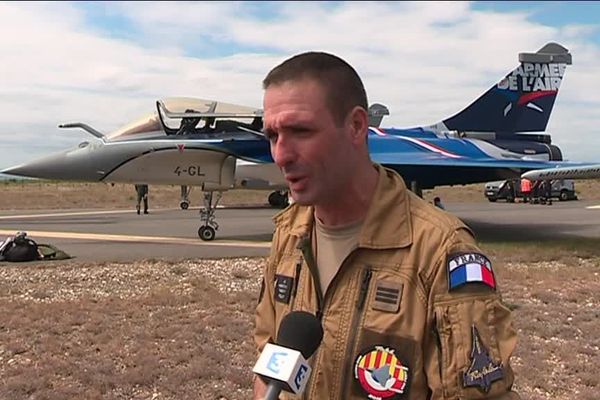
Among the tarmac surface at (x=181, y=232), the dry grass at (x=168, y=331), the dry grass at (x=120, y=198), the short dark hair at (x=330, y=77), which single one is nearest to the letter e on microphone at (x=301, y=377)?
the short dark hair at (x=330, y=77)

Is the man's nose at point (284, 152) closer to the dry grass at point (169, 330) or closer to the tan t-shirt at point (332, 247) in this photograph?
the tan t-shirt at point (332, 247)

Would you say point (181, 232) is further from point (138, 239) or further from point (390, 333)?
point (390, 333)

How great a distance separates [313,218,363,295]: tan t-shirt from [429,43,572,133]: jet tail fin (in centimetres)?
1719

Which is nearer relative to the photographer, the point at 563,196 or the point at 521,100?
the point at 521,100

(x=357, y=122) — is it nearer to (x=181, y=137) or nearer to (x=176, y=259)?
(x=176, y=259)

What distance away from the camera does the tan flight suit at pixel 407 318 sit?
167 cm

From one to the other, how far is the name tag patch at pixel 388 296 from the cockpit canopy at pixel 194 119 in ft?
43.5

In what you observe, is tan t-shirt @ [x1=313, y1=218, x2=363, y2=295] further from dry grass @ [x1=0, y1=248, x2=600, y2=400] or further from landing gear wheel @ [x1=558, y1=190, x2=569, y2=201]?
landing gear wheel @ [x1=558, y1=190, x2=569, y2=201]

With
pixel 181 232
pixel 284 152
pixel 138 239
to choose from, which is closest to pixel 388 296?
pixel 284 152

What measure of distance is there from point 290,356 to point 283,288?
1.97 feet

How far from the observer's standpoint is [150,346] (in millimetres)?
6184

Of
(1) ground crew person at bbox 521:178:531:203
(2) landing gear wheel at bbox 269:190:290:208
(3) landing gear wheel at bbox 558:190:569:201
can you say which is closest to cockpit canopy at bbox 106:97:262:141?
(2) landing gear wheel at bbox 269:190:290:208

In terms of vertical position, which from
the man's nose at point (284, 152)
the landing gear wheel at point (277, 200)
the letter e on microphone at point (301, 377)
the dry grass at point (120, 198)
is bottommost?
the dry grass at point (120, 198)

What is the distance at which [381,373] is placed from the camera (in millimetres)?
1776
